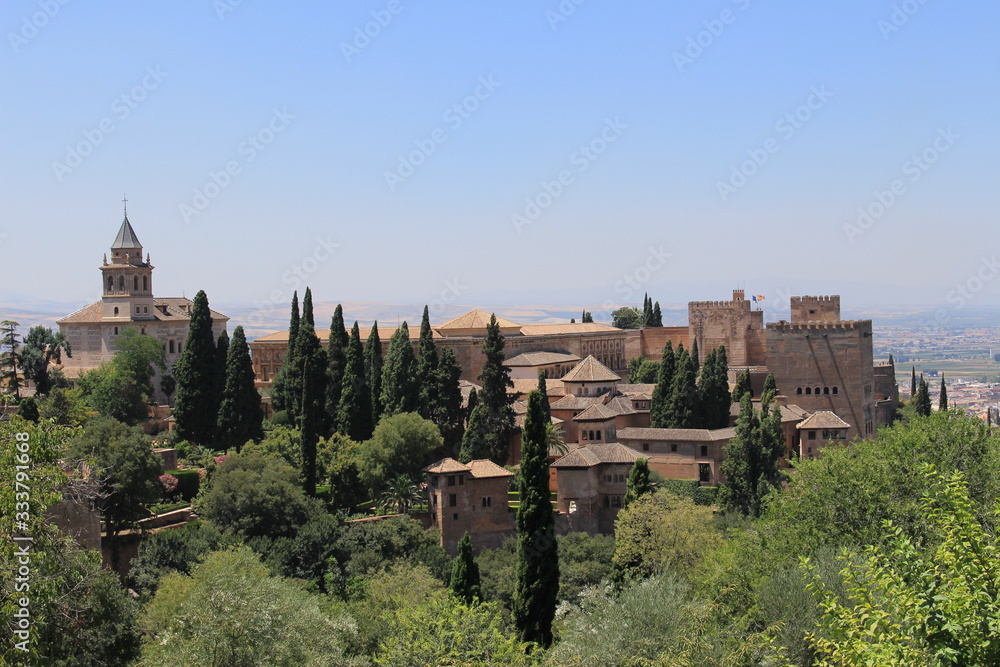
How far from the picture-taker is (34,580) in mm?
13438

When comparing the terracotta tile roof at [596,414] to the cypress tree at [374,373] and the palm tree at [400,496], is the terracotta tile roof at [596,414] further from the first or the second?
the palm tree at [400,496]

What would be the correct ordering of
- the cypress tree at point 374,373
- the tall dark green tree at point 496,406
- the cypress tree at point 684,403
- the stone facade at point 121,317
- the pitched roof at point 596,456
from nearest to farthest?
the pitched roof at point 596,456
the tall dark green tree at point 496,406
the cypress tree at point 374,373
the cypress tree at point 684,403
the stone facade at point 121,317

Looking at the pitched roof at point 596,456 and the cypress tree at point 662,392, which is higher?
the cypress tree at point 662,392

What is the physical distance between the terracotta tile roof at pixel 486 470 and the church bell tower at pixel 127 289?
2112cm

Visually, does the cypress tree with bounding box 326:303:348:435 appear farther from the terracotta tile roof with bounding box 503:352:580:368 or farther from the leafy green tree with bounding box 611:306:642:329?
the leafy green tree with bounding box 611:306:642:329

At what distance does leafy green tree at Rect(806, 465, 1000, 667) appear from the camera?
10.6 meters

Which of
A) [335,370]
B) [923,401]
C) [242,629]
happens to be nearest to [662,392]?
[335,370]

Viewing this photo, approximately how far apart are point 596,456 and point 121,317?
80.4 ft

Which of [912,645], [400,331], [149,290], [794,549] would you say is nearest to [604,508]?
[400,331]

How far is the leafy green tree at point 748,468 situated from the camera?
39.1 meters

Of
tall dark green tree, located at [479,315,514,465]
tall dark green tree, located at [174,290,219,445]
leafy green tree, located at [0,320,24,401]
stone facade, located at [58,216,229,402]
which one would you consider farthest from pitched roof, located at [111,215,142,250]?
tall dark green tree, located at [479,315,514,465]

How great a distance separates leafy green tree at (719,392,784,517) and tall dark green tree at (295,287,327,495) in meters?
14.3

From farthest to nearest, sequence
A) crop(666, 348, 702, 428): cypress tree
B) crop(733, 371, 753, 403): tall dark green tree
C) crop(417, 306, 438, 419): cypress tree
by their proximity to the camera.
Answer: crop(733, 371, 753, 403): tall dark green tree → crop(666, 348, 702, 428): cypress tree → crop(417, 306, 438, 419): cypress tree

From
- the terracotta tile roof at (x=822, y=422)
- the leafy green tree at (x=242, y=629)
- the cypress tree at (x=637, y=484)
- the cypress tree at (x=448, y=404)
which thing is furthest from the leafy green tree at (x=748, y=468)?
the leafy green tree at (x=242, y=629)
